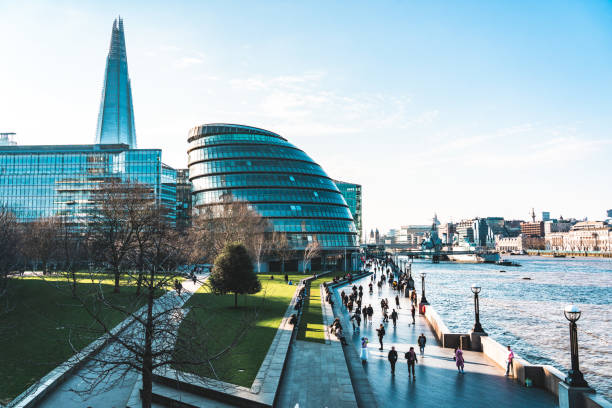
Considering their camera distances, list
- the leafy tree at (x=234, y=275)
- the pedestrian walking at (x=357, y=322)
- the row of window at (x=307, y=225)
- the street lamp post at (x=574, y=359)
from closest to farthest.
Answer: the street lamp post at (x=574, y=359), the pedestrian walking at (x=357, y=322), the leafy tree at (x=234, y=275), the row of window at (x=307, y=225)

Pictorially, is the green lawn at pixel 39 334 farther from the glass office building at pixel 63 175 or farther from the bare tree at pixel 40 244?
the glass office building at pixel 63 175

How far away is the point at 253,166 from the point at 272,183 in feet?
20.8

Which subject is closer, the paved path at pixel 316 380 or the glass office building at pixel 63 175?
the paved path at pixel 316 380

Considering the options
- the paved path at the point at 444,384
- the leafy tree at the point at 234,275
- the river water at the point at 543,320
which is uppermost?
the leafy tree at the point at 234,275

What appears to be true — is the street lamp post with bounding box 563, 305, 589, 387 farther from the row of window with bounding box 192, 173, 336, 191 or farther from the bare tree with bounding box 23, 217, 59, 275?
the row of window with bounding box 192, 173, 336, 191

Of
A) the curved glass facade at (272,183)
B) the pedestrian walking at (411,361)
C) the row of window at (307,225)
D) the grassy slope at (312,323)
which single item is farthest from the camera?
the curved glass facade at (272,183)

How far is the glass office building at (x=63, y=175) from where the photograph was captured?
413ft

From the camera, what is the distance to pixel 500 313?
51625 mm

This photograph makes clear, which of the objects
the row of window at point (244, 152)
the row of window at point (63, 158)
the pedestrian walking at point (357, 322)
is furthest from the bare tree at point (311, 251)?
the row of window at point (63, 158)

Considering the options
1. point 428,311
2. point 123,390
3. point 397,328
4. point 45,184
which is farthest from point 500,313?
point 45,184

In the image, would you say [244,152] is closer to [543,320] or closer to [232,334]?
[543,320]

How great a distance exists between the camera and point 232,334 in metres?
25.1

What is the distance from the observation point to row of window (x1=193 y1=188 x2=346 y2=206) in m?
94.8

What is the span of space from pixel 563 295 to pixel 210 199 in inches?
2788
